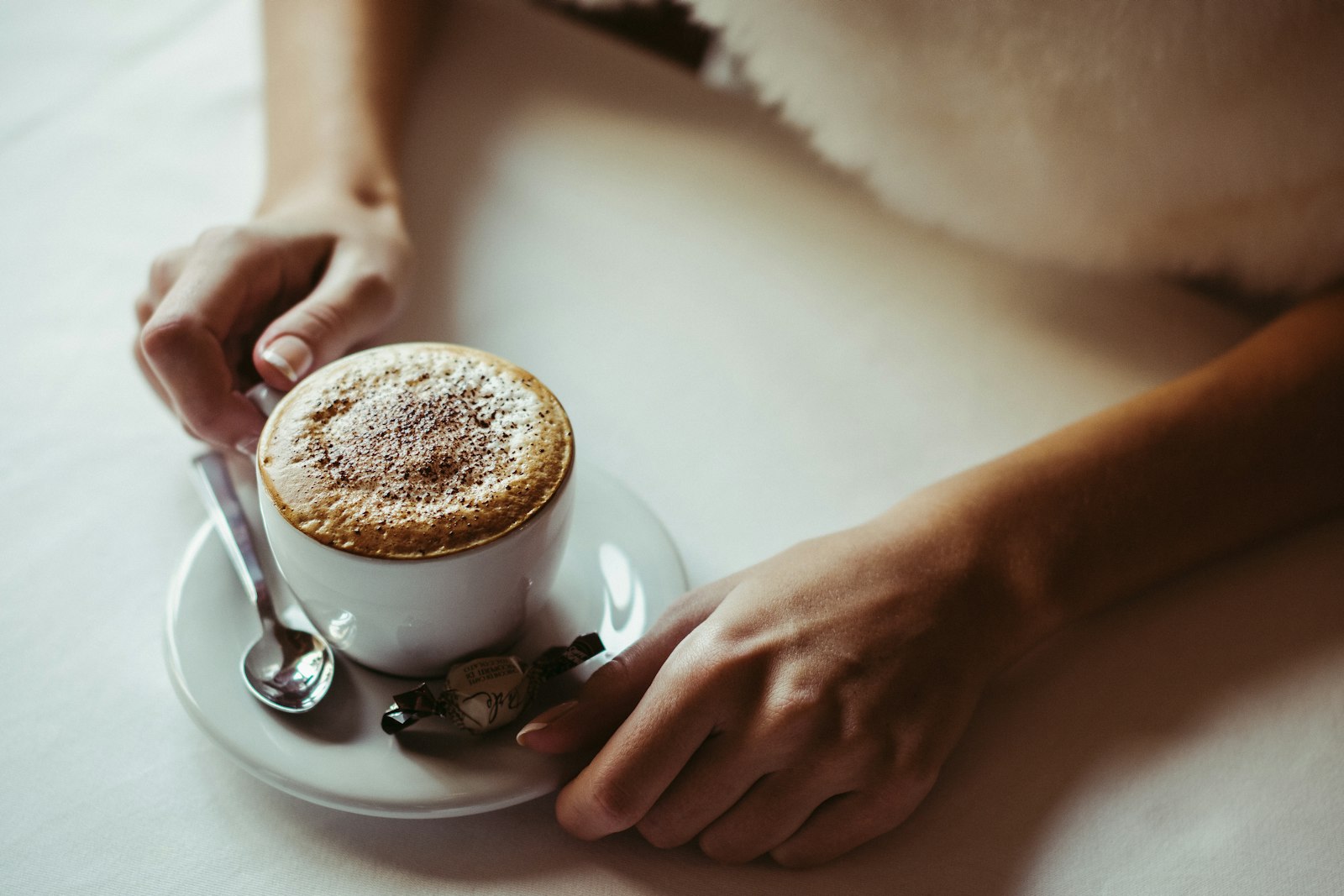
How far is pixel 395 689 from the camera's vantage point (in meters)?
0.52

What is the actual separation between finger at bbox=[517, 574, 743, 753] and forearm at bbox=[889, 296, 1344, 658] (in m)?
0.15

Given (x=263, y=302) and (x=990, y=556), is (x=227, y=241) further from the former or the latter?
(x=990, y=556)

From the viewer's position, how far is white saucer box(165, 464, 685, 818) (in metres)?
0.46

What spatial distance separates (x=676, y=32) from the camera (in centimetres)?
100

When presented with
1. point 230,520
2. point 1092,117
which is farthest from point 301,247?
point 1092,117

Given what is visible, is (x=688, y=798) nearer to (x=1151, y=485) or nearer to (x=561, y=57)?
(x=1151, y=485)

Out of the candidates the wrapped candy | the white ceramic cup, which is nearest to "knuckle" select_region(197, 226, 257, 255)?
the white ceramic cup

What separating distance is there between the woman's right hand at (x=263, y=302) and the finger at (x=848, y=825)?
40 centimetres

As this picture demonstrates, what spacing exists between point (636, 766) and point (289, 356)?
0.33m

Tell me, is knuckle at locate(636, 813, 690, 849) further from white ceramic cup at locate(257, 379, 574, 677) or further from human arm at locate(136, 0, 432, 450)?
human arm at locate(136, 0, 432, 450)

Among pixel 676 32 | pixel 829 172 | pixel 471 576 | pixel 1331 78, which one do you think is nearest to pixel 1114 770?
pixel 471 576

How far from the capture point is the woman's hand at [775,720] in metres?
0.47

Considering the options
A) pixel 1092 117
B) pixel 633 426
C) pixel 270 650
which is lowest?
pixel 270 650

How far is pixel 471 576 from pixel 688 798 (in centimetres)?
16
